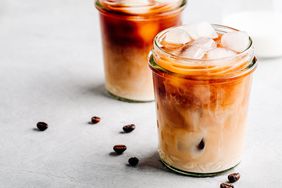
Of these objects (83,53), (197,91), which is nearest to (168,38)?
(197,91)

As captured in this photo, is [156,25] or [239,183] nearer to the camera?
[239,183]

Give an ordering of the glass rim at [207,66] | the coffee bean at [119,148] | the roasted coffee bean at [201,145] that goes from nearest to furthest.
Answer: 1. the glass rim at [207,66]
2. the roasted coffee bean at [201,145]
3. the coffee bean at [119,148]

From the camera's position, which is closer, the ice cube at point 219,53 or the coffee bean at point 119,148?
the ice cube at point 219,53

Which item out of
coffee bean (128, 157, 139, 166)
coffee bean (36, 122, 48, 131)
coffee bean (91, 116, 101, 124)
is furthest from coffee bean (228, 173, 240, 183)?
coffee bean (36, 122, 48, 131)

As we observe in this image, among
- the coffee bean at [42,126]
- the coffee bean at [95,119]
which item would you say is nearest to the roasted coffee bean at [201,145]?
the coffee bean at [95,119]

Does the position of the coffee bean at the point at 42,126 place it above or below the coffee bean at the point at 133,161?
above

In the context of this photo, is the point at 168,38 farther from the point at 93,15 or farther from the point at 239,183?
the point at 93,15

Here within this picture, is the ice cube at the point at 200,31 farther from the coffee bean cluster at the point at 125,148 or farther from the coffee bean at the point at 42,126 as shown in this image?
the coffee bean at the point at 42,126
